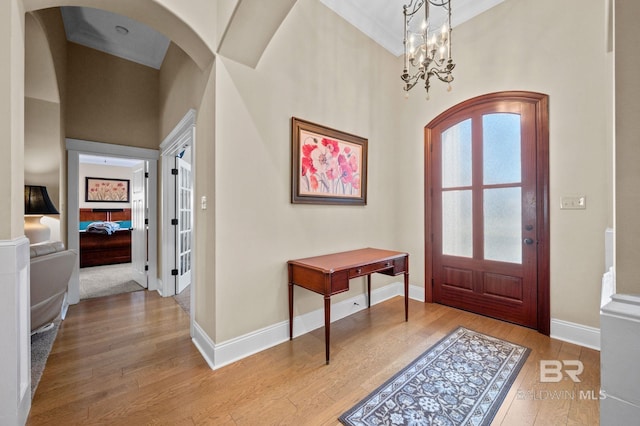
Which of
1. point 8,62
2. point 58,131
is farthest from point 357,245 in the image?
point 58,131

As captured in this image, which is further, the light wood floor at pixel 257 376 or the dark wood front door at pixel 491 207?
the dark wood front door at pixel 491 207

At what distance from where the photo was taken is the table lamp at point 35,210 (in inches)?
103

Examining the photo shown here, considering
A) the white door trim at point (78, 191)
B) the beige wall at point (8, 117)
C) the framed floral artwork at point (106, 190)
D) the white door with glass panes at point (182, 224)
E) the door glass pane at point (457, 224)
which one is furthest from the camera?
the framed floral artwork at point (106, 190)

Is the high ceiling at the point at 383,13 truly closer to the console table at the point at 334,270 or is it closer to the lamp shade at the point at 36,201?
the console table at the point at 334,270

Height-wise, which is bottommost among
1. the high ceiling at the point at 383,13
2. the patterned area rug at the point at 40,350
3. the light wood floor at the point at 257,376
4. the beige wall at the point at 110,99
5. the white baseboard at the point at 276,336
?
the light wood floor at the point at 257,376

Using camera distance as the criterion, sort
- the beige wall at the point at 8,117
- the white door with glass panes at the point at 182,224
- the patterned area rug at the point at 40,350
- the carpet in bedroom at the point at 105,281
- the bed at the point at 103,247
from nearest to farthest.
Result: the beige wall at the point at 8,117 → the patterned area rug at the point at 40,350 → the white door with glass panes at the point at 182,224 → the carpet in bedroom at the point at 105,281 → the bed at the point at 103,247

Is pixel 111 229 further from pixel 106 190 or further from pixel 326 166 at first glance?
pixel 326 166

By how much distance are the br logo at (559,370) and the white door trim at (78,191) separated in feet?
14.7

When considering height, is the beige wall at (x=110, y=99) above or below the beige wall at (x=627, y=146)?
above

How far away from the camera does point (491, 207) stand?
289 cm

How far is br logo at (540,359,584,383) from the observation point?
1881 mm

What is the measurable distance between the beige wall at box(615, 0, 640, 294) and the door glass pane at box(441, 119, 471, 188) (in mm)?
2420

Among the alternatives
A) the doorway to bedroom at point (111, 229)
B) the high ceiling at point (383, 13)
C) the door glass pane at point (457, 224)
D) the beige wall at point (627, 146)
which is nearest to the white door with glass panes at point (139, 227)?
Answer: the doorway to bedroom at point (111, 229)

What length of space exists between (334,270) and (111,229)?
6.24 m
